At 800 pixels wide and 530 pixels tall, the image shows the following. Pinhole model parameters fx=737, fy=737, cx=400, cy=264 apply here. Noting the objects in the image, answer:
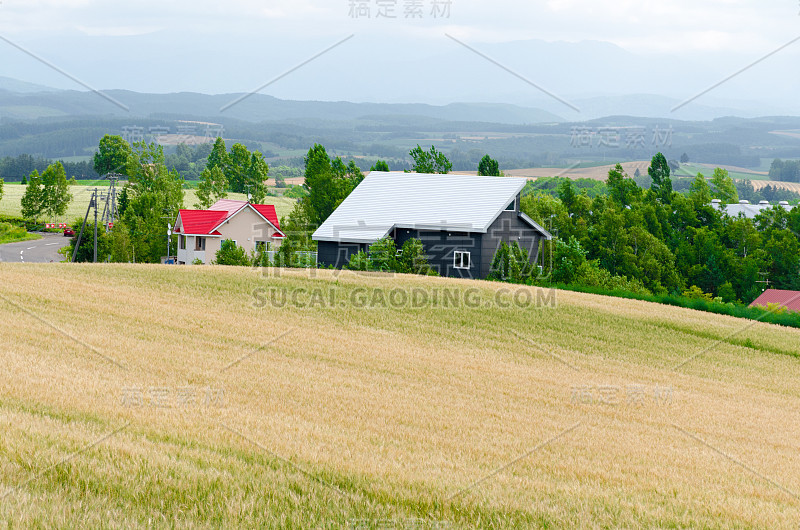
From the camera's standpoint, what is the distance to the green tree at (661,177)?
80.9 meters

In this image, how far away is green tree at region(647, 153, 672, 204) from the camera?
8088cm

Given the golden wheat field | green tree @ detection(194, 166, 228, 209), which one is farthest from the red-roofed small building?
the golden wheat field

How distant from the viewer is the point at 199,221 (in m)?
62.3

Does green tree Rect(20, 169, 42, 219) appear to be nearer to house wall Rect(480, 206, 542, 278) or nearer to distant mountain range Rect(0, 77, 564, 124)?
distant mountain range Rect(0, 77, 564, 124)

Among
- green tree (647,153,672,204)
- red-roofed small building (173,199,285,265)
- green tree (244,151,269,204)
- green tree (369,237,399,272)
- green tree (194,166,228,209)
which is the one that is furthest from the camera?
green tree (244,151,269,204)

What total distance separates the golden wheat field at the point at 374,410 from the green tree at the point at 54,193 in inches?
3057

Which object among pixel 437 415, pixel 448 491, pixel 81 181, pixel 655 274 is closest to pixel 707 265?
pixel 655 274

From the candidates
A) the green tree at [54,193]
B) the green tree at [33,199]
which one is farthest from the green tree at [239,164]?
the green tree at [33,199]

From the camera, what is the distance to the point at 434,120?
164750 millimetres

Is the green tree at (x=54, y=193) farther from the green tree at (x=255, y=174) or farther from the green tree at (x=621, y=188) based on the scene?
the green tree at (x=621, y=188)

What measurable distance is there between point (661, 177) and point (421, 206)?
49.0m

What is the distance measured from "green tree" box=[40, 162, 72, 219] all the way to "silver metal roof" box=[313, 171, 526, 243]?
223 ft

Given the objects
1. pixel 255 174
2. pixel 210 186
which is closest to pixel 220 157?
pixel 255 174

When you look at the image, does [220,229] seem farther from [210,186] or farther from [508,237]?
Result: [210,186]
